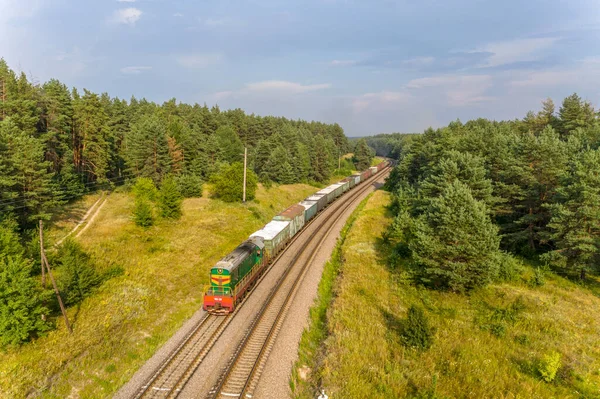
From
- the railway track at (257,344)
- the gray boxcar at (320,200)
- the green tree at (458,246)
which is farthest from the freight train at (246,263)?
the green tree at (458,246)

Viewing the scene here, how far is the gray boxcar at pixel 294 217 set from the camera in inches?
1572

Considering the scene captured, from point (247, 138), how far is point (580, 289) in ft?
309

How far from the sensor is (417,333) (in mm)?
18219

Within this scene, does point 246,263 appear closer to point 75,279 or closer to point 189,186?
point 75,279

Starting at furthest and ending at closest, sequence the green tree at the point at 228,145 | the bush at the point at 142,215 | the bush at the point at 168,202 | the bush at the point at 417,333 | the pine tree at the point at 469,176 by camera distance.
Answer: the green tree at the point at 228,145
the bush at the point at 168,202
the bush at the point at 142,215
the pine tree at the point at 469,176
the bush at the point at 417,333

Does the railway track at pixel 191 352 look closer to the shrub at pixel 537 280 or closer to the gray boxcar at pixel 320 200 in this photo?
the shrub at pixel 537 280

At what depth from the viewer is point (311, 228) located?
4775 cm

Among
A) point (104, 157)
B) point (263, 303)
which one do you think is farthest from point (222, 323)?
point (104, 157)

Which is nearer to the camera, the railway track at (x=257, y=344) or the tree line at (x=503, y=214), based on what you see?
the railway track at (x=257, y=344)

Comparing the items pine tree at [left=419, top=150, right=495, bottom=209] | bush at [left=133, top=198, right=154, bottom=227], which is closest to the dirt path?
bush at [left=133, top=198, right=154, bottom=227]

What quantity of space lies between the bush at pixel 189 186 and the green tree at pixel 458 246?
4456 cm

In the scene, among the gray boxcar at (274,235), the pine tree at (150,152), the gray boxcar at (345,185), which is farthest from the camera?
the gray boxcar at (345,185)

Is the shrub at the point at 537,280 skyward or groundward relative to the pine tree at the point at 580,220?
groundward

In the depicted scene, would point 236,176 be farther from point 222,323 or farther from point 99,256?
point 222,323
